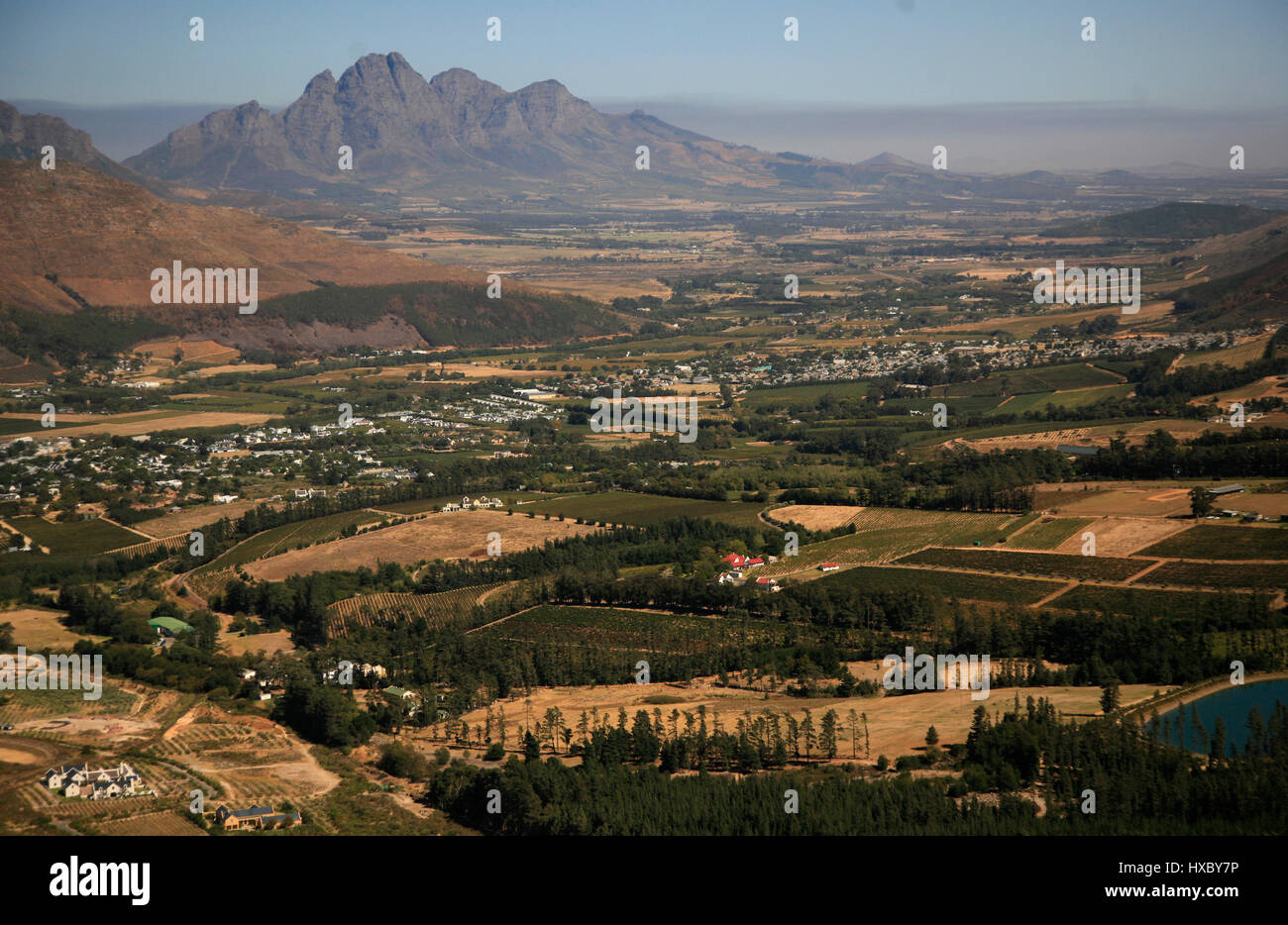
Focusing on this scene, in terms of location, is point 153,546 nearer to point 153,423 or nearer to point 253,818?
point 153,423

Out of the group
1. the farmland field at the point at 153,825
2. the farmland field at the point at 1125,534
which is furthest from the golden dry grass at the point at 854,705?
the farmland field at the point at 1125,534

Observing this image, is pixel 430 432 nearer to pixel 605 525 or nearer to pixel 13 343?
pixel 605 525

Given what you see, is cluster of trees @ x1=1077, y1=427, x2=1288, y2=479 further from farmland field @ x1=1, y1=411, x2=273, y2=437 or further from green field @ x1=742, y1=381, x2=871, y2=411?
farmland field @ x1=1, y1=411, x2=273, y2=437

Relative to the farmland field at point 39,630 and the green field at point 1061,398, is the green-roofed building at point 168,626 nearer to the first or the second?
the farmland field at point 39,630

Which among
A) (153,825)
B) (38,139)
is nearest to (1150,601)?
(153,825)
